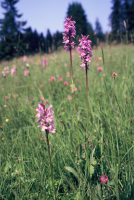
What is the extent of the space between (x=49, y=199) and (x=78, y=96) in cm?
152

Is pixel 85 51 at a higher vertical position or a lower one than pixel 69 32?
lower

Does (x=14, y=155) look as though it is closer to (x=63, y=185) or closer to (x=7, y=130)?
(x=7, y=130)

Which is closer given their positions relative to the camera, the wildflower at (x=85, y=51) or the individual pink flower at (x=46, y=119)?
the individual pink flower at (x=46, y=119)

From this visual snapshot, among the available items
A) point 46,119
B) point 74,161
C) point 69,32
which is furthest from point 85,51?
point 74,161

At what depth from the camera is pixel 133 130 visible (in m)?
1.32

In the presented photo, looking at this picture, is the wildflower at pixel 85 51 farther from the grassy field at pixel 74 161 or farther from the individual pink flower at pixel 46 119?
the individual pink flower at pixel 46 119

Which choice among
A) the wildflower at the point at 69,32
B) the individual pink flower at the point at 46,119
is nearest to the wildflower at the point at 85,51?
the wildflower at the point at 69,32

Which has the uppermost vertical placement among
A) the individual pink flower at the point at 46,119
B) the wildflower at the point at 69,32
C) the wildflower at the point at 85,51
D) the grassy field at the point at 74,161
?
the wildflower at the point at 69,32

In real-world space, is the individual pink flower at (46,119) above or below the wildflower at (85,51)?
below

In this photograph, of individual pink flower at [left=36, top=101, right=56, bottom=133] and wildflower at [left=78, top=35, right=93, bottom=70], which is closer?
individual pink flower at [left=36, top=101, right=56, bottom=133]

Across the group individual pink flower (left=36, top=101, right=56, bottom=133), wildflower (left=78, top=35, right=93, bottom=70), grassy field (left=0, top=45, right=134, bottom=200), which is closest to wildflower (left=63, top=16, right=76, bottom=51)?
wildflower (left=78, top=35, right=93, bottom=70)

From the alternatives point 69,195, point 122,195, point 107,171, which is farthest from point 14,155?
point 122,195

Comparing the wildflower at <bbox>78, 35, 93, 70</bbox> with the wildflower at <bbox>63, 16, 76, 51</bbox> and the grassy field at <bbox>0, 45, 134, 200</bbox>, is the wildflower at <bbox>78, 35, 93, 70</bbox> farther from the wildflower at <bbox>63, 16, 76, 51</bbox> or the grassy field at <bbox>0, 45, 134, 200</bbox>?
the grassy field at <bbox>0, 45, 134, 200</bbox>

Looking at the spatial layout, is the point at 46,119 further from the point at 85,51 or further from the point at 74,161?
the point at 74,161
